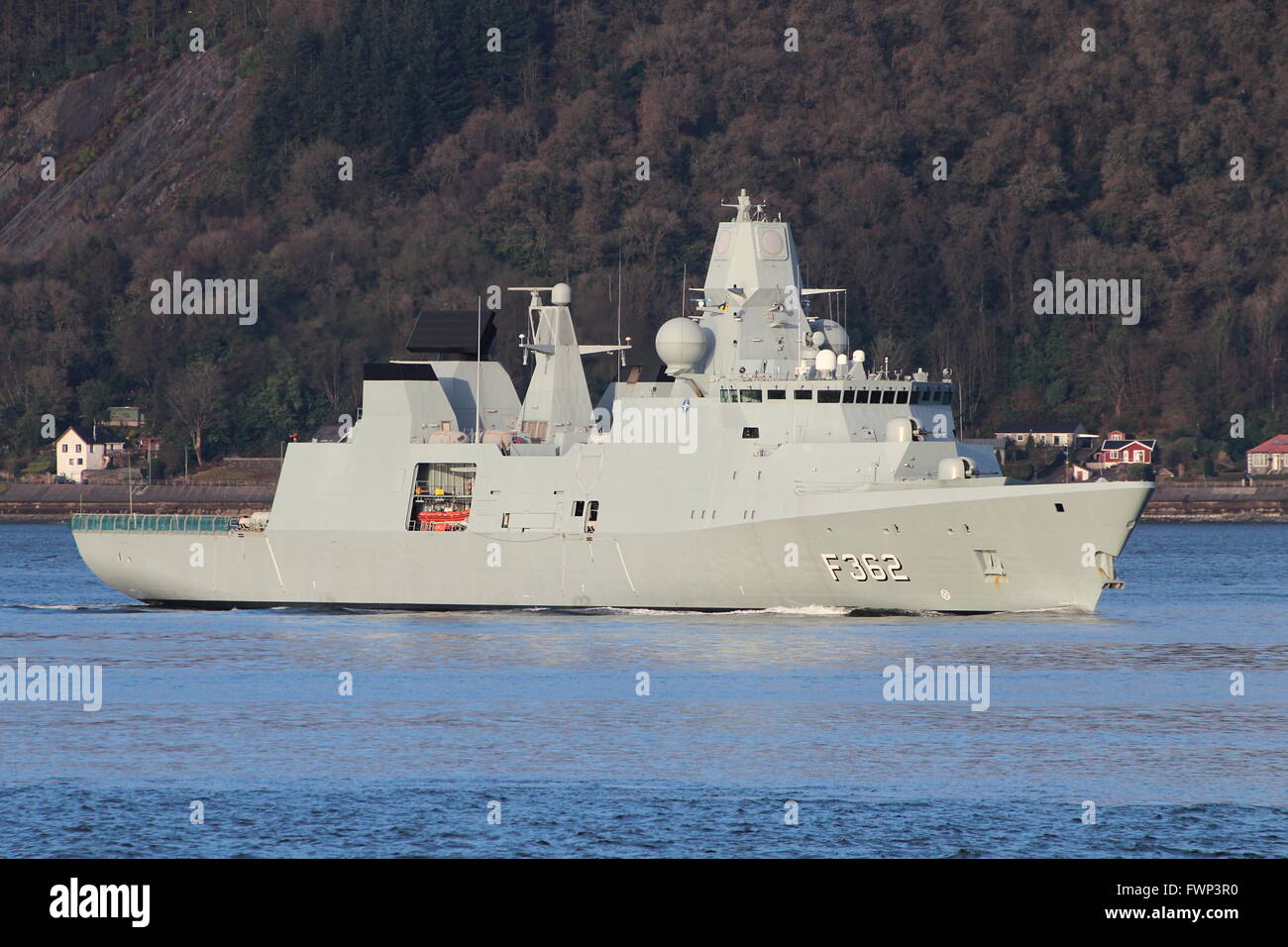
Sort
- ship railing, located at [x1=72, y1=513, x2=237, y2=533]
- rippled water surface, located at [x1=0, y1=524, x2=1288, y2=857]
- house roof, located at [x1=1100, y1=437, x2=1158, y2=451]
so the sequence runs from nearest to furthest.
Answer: rippled water surface, located at [x1=0, y1=524, x2=1288, y2=857] → ship railing, located at [x1=72, y1=513, x2=237, y2=533] → house roof, located at [x1=1100, y1=437, x2=1158, y2=451]

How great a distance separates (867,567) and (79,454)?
237ft

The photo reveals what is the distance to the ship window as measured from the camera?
40.4 meters

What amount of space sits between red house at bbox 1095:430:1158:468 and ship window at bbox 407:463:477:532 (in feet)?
188

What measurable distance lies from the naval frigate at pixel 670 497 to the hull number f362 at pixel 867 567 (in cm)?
4

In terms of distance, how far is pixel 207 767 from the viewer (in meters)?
22.6

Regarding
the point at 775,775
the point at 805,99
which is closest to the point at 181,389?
the point at 805,99

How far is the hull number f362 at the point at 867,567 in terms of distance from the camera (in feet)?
115

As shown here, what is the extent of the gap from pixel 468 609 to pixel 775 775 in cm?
1892

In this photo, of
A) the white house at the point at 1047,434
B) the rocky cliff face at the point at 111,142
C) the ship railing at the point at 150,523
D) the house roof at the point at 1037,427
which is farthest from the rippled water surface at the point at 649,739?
the rocky cliff face at the point at 111,142

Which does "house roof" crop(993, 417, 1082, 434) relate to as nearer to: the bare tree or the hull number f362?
the bare tree

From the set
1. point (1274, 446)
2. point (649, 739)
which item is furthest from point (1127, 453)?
point (649, 739)

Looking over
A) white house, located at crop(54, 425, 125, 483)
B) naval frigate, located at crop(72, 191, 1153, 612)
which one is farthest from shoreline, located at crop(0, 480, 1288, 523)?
naval frigate, located at crop(72, 191, 1153, 612)

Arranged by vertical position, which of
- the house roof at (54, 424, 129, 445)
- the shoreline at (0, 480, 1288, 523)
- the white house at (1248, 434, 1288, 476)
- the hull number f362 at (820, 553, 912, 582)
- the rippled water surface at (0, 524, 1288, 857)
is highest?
the house roof at (54, 424, 129, 445)

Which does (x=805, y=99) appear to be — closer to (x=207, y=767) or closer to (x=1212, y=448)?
(x=1212, y=448)
